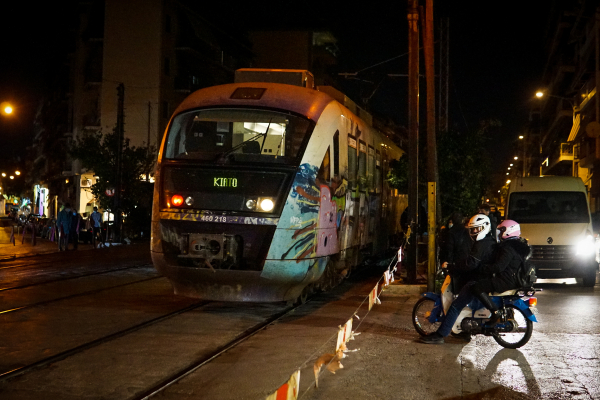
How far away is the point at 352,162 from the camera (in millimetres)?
14570

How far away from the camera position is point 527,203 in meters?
18.0

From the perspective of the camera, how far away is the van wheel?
16.6 metres

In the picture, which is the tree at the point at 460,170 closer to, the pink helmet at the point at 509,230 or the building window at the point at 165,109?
the pink helmet at the point at 509,230

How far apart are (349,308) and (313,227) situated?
7.62 ft

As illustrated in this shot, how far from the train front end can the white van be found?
7.29 meters

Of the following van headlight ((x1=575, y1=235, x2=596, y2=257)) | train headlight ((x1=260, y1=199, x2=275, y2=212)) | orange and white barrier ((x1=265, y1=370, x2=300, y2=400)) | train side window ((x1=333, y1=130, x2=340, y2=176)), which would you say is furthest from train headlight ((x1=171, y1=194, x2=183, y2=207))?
van headlight ((x1=575, y1=235, x2=596, y2=257))

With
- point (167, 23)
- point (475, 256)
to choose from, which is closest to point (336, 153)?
point (475, 256)

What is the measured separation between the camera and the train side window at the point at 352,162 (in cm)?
1420

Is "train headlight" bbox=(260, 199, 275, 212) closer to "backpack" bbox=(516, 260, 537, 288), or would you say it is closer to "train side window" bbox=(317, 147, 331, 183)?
"train side window" bbox=(317, 147, 331, 183)

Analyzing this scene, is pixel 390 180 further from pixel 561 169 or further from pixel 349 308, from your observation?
pixel 561 169

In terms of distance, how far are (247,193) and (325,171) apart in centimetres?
154

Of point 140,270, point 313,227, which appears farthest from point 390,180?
point 313,227

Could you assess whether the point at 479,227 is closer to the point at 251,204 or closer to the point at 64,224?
the point at 251,204

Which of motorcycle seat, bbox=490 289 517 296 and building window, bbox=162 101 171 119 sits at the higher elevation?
building window, bbox=162 101 171 119
